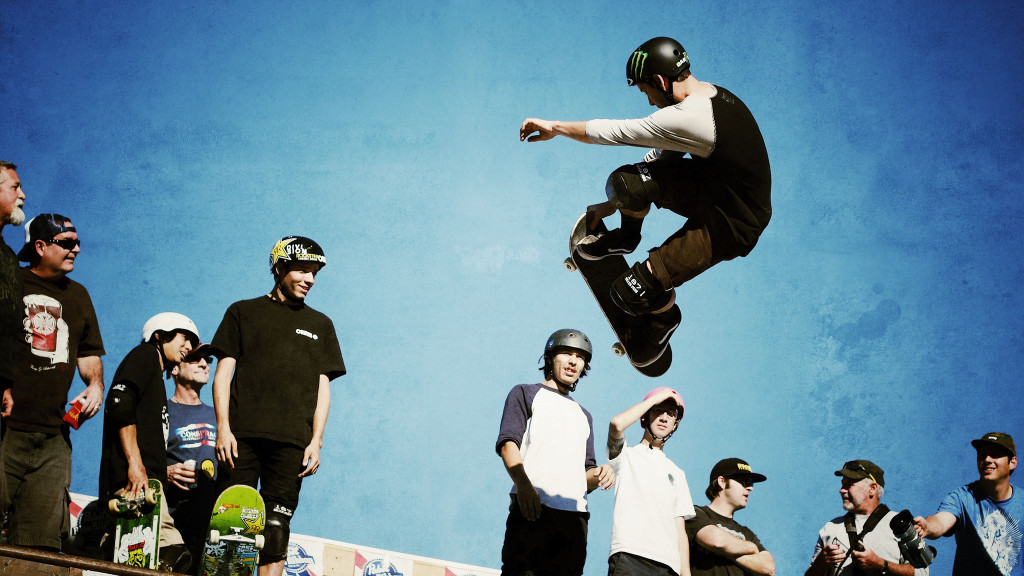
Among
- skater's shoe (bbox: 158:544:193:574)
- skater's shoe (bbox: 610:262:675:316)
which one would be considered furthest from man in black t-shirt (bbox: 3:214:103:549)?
skater's shoe (bbox: 610:262:675:316)

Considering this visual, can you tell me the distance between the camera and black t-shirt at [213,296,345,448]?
3.53 metres

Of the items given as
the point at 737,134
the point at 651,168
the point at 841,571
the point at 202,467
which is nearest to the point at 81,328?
the point at 202,467

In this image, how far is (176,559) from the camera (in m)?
3.60

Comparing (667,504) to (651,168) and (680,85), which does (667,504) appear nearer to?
(651,168)

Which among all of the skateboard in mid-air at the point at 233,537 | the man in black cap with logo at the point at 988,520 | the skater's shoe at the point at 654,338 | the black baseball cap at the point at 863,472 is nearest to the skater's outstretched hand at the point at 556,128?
the skater's shoe at the point at 654,338

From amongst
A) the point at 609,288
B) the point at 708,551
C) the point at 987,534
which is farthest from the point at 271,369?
the point at 987,534

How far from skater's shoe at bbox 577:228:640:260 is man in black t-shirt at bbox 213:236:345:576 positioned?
45.6 inches

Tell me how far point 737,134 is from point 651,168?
0.37 meters

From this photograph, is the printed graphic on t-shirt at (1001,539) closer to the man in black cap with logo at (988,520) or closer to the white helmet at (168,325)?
the man in black cap with logo at (988,520)

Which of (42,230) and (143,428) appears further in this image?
(42,230)

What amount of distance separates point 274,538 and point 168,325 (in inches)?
44.5

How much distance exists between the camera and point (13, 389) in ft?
11.3

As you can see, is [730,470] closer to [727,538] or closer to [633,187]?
[727,538]

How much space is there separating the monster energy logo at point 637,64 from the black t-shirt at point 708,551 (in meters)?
2.22
